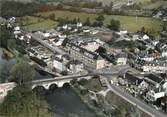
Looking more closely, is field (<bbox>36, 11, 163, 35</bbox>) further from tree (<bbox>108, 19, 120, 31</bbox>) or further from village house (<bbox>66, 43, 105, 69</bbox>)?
village house (<bbox>66, 43, 105, 69</bbox>)

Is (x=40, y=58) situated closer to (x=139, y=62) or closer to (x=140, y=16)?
(x=139, y=62)

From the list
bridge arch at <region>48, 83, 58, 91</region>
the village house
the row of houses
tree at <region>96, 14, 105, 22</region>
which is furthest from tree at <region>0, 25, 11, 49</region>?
the row of houses

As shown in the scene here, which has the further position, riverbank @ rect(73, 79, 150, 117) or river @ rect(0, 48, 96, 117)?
river @ rect(0, 48, 96, 117)

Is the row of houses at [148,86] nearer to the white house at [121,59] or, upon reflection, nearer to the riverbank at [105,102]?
the riverbank at [105,102]

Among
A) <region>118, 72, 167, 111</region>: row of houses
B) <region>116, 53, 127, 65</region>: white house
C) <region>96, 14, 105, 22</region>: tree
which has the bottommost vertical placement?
<region>118, 72, 167, 111</region>: row of houses

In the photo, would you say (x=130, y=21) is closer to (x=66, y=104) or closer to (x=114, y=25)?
(x=114, y=25)

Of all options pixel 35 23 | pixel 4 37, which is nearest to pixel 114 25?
pixel 35 23

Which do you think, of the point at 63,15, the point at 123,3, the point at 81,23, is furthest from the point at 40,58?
the point at 123,3
